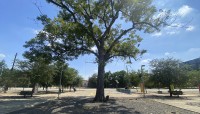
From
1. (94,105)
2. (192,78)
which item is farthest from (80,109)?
(192,78)

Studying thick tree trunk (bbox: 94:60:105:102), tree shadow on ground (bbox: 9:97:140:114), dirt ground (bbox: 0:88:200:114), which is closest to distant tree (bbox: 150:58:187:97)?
dirt ground (bbox: 0:88:200:114)

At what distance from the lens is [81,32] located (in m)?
25.0

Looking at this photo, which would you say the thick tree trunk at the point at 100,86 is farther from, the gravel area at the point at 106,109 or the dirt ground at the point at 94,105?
the gravel area at the point at 106,109

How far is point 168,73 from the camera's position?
35375 millimetres

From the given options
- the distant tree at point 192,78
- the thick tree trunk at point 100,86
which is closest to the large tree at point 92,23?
the thick tree trunk at point 100,86

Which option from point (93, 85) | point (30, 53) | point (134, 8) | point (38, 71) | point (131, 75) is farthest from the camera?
point (93, 85)

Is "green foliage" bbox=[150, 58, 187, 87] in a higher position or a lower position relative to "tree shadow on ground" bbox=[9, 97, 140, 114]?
higher

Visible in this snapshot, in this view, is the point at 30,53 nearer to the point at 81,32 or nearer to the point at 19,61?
the point at 81,32

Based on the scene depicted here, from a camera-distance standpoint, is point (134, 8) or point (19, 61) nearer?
point (134, 8)

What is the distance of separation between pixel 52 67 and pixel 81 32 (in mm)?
16482

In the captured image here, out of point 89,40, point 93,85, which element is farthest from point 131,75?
point 89,40

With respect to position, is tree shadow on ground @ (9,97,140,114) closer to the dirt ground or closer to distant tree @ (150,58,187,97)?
the dirt ground

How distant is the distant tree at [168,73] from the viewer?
35031mm

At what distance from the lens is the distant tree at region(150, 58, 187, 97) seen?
3503cm
